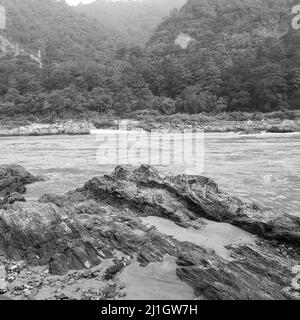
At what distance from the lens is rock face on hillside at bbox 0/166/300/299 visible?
5.89 meters

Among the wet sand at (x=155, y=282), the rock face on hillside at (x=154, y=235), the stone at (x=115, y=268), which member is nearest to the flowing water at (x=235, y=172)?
the rock face on hillside at (x=154, y=235)

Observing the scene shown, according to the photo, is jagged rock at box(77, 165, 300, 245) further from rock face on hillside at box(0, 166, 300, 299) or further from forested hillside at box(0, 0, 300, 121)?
forested hillside at box(0, 0, 300, 121)

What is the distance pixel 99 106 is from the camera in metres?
74.0

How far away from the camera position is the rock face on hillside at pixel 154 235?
232 inches

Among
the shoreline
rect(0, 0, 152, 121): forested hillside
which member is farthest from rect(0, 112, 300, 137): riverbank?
rect(0, 0, 152, 121): forested hillside

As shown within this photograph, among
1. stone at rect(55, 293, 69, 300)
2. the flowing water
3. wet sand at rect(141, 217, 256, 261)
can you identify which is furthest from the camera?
the flowing water

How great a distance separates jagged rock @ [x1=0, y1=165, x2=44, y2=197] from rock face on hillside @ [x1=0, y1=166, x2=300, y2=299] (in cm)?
374

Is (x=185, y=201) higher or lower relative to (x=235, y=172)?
higher

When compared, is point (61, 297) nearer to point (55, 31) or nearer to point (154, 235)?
point (154, 235)

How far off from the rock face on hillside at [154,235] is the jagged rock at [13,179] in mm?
3743

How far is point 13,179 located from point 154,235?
7.95 m

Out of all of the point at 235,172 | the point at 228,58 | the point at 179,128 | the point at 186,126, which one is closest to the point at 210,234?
the point at 235,172

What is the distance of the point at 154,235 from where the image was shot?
707cm
